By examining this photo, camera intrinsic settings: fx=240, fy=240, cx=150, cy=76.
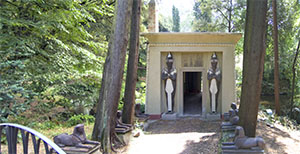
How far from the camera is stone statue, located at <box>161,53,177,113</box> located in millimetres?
11641

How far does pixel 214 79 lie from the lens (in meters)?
11.5

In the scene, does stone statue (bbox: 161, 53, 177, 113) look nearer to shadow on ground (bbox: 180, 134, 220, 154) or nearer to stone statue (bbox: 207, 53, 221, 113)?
stone statue (bbox: 207, 53, 221, 113)

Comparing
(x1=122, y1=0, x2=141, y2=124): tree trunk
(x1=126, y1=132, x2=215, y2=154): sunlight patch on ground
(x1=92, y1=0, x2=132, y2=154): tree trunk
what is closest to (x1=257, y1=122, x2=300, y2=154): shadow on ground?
(x1=126, y1=132, x2=215, y2=154): sunlight patch on ground

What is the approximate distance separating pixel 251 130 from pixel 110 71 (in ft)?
11.8

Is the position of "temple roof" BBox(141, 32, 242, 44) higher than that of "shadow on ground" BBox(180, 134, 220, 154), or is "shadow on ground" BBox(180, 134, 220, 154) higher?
"temple roof" BBox(141, 32, 242, 44)

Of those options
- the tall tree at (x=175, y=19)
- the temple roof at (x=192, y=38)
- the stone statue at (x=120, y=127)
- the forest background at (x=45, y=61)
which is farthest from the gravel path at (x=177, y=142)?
the tall tree at (x=175, y=19)

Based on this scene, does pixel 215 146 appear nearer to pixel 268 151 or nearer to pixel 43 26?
pixel 268 151

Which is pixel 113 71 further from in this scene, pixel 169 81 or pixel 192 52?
pixel 192 52

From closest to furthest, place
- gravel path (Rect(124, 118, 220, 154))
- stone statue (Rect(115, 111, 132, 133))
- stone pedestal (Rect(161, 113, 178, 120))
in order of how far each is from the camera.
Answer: gravel path (Rect(124, 118, 220, 154)), stone statue (Rect(115, 111, 132, 133)), stone pedestal (Rect(161, 113, 178, 120))

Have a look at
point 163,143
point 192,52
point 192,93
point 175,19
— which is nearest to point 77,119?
point 163,143

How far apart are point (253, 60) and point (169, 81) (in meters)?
6.52

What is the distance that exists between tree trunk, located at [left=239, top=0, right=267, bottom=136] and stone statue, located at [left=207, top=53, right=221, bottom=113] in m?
6.10

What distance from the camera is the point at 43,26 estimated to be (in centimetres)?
616

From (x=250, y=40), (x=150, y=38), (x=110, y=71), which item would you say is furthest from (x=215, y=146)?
(x=150, y=38)
